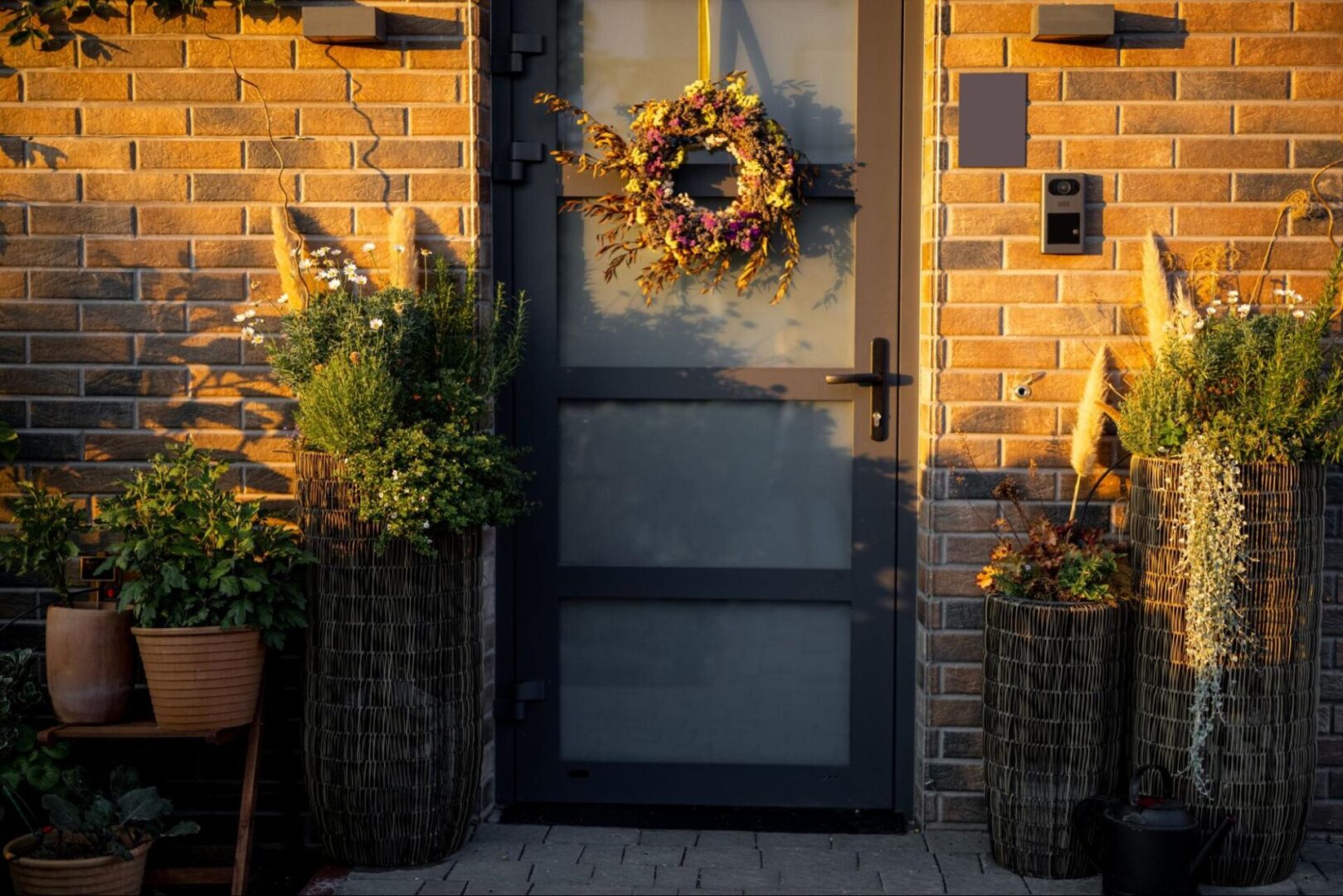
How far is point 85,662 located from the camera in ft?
11.3

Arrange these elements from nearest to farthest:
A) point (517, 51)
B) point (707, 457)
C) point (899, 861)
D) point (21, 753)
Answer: point (21, 753) → point (899, 861) → point (517, 51) → point (707, 457)

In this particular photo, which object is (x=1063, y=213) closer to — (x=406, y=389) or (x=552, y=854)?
(x=406, y=389)

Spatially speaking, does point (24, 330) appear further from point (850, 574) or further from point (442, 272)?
point (850, 574)

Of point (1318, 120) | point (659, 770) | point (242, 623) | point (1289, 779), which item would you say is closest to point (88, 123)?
point (242, 623)

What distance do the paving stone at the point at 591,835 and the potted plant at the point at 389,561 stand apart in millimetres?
321

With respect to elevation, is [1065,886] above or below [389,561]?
below

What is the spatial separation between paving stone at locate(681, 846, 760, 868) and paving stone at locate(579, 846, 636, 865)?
0.18 metres

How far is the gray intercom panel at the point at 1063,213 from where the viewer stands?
3752 mm

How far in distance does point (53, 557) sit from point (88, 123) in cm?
122

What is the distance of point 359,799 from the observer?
3.56 metres

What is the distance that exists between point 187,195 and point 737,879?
2.38 m

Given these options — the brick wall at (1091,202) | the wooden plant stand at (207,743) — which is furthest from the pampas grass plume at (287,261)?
the brick wall at (1091,202)

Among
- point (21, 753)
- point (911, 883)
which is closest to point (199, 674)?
point (21, 753)

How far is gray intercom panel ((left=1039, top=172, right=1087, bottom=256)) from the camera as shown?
375 centimetres
